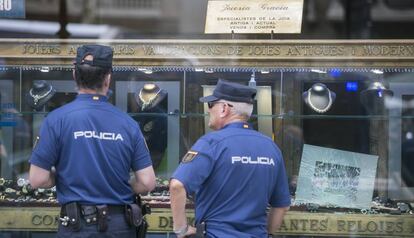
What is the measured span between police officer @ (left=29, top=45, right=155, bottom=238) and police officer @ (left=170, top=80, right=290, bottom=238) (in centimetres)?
31

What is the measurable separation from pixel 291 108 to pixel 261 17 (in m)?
0.70

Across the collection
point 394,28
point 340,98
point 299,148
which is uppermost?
point 394,28

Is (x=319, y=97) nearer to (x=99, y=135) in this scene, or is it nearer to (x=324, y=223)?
(x=324, y=223)

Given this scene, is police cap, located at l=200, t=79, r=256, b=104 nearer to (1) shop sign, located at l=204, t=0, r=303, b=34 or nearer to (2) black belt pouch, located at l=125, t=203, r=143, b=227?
(2) black belt pouch, located at l=125, t=203, r=143, b=227

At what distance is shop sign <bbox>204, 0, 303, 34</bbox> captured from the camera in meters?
4.54

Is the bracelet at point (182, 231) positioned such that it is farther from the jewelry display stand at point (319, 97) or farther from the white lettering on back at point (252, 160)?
the jewelry display stand at point (319, 97)

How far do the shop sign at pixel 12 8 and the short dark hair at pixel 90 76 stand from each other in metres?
1.82

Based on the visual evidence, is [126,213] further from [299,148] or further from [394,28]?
[394,28]

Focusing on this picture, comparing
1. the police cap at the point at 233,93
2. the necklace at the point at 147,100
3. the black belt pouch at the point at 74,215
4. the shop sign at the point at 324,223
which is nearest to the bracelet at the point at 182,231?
the black belt pouch at the point at 74,215

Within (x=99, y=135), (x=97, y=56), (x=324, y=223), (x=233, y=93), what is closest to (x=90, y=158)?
(x=99, y=135)

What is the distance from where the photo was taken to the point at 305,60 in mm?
4430

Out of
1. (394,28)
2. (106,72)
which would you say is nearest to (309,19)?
(394,28)

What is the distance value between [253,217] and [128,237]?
2.16 feet

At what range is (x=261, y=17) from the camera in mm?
4562
